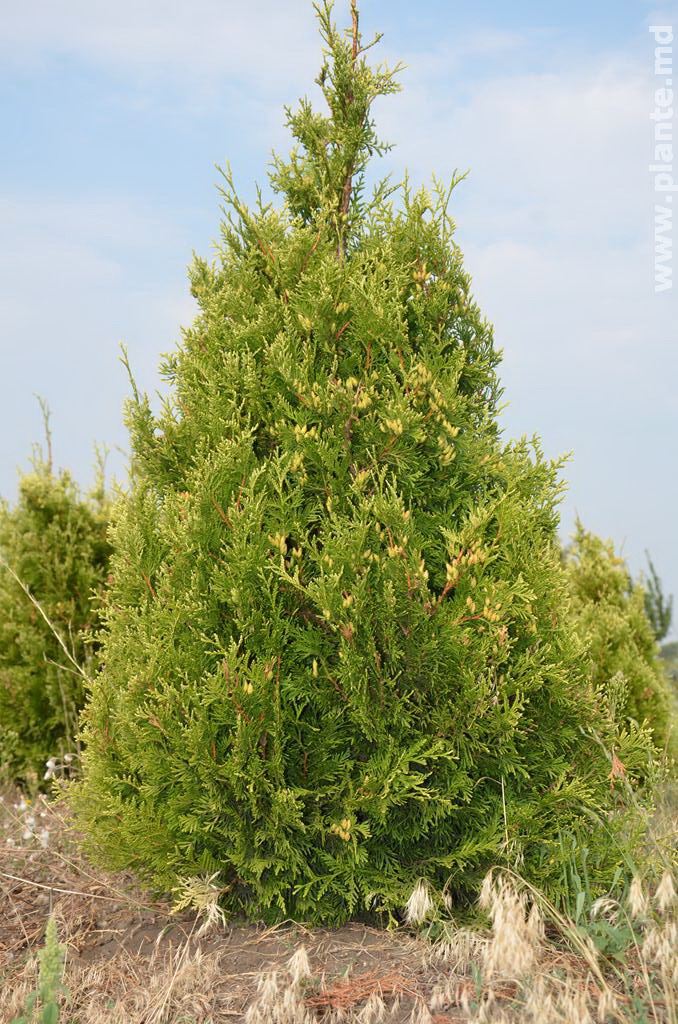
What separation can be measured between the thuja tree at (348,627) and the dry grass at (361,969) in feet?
0.75

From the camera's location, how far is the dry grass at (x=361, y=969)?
321cm

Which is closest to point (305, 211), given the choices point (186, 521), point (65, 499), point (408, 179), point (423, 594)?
point (408, 179)

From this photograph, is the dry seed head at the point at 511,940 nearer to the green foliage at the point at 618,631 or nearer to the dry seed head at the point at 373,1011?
the dry seed head at the point at 373,1011

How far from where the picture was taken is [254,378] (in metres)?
4.28

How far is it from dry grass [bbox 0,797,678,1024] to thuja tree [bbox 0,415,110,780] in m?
3.52

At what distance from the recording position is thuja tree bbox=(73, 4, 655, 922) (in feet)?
12.8

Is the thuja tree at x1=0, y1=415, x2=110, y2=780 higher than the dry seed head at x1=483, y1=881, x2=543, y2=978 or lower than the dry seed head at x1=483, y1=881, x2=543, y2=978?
higher

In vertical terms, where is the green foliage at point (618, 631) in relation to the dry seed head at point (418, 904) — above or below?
above

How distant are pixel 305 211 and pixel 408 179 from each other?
0.65 metres

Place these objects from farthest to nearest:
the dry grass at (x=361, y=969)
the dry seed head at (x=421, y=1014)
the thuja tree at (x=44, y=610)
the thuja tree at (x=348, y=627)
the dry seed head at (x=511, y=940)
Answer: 1. the thuja tree at (x=44, y=610)
2. the thuja tree at (x=348, y=627)
3. the dry seed head at (x=421, y=1014)
4. the dry grass at (x=361, y=969)
5. the dry seed head at (x=511, y=940)

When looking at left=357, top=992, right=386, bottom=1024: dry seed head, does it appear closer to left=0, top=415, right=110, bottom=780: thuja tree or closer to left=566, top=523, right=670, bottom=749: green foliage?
left=566, top=523, right=670, bottom=749: green foliage

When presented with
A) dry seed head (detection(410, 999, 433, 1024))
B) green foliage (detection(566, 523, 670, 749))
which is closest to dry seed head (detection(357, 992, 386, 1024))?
dry seed head (detection(410, 999, 433, 1024))

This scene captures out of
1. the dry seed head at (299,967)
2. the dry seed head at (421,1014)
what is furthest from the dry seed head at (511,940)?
the dry seed head at (299,967)

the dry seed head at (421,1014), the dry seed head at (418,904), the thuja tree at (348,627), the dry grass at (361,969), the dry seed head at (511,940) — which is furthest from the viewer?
the thuja tree at (348,627)
